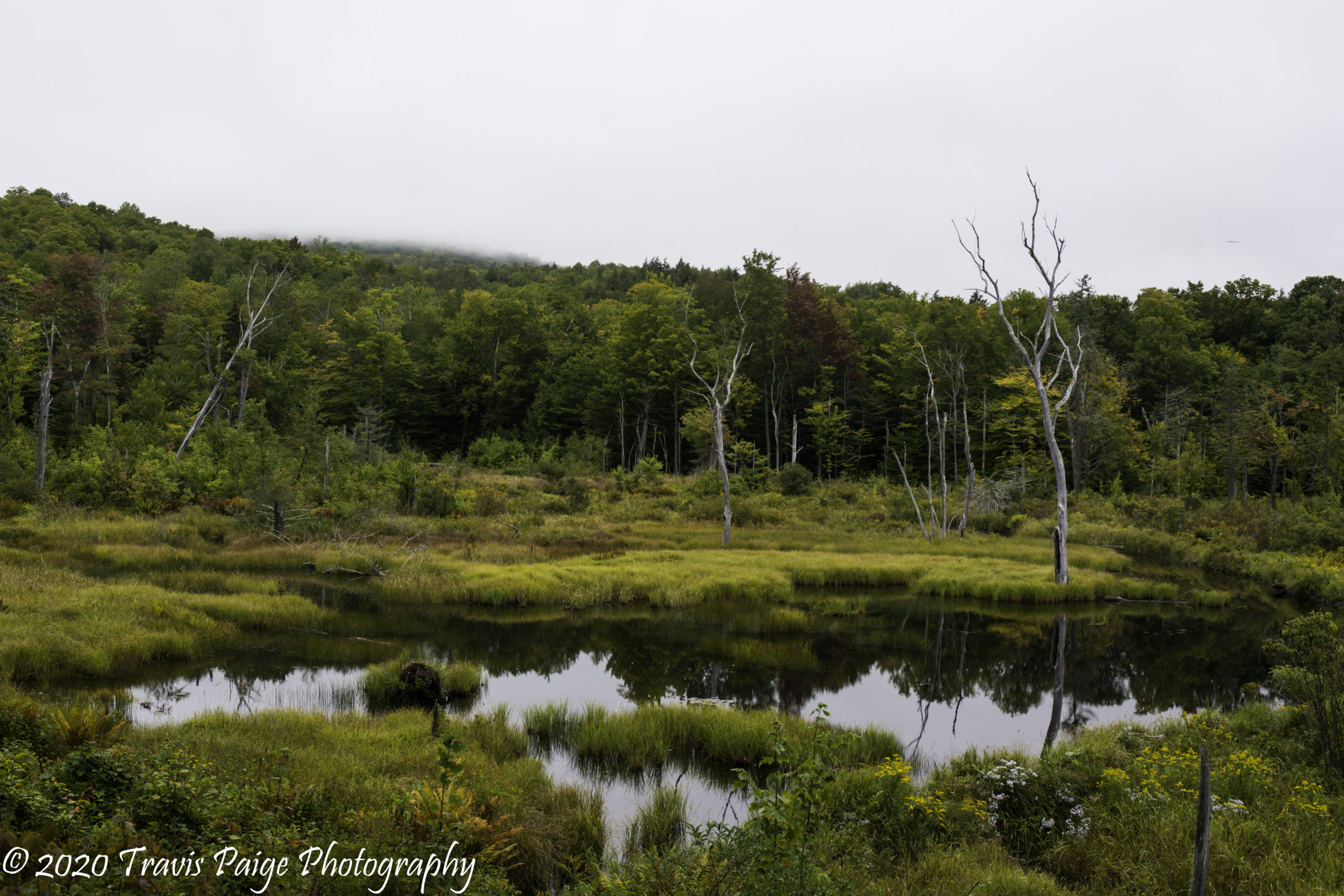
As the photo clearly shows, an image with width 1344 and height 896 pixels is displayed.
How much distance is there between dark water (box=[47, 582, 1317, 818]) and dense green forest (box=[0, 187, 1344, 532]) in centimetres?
1541

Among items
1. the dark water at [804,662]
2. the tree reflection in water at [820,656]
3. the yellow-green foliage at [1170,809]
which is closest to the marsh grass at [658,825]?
the dark water at [804,662]

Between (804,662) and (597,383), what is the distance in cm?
4752

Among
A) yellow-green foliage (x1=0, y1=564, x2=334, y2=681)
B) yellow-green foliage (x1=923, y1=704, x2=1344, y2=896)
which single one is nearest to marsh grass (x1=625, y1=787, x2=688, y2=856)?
yellow-green foliage (x1=923, y1=704, x2=1344, y2=896)

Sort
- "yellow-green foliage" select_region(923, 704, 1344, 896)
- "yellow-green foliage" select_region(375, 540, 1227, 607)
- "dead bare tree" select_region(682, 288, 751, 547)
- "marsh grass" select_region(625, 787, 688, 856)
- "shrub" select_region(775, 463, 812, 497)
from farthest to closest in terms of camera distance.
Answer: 1. "shrub" select_region(775, 463, 812, 497)
2. "dead bare tree" select_region(682, 288, 751, 547)
3. "yellow-green foliage" select_region(375, 540, 1227, 607)
4. "marsh grass" select_region(625, 787, 688, 856)
5. "yellow-green foliage" select_region(923, 704, 1344, 896)

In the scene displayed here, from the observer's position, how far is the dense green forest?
37.6m

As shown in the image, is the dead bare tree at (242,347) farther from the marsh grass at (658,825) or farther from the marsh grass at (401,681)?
the marsh grass at (658,825)

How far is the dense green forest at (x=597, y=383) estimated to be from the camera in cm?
3762

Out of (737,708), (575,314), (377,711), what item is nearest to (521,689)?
(377,711)

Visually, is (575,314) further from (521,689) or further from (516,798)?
(516,798)

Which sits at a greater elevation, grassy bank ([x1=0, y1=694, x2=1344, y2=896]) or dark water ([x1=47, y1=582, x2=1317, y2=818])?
grassy bank ([x1=0, y1=694, x2=1344, y2=896])

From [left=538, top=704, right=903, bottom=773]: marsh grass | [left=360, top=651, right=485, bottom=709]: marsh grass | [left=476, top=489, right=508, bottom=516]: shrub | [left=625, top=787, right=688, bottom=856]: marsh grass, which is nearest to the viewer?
[left=625, top=787, right=688, bottom=856]: marsh grass

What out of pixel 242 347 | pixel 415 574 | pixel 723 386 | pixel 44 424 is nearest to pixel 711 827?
pixel 415 574

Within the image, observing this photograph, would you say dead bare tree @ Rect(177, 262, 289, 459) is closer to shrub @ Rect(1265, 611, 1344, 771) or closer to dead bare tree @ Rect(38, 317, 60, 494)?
dead bare tree @ Rect(38, 317, 60, 494)

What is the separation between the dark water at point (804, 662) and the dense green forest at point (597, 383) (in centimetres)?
1541
